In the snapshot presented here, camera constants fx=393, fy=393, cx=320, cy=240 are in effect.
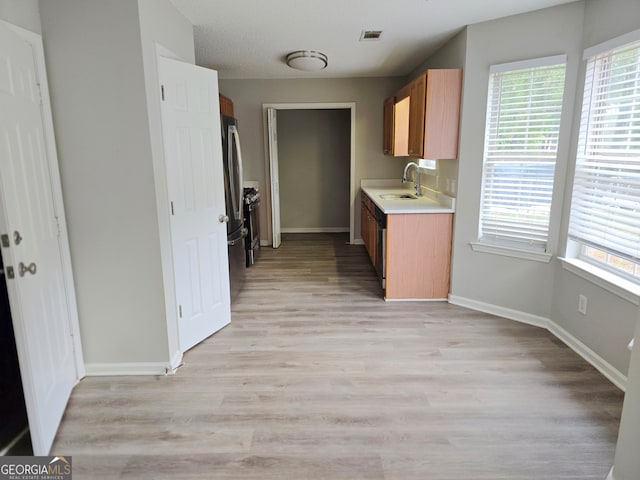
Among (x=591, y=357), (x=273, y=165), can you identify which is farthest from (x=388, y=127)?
(x=591, y=357)

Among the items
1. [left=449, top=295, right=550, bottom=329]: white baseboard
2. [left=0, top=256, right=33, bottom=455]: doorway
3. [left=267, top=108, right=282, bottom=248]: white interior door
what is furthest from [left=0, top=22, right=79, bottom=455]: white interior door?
[left=267, top=108, right=282, bottom=248]: white interior door

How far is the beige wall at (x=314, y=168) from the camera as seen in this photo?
23.1ft

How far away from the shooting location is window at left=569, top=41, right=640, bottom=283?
7.92 feet

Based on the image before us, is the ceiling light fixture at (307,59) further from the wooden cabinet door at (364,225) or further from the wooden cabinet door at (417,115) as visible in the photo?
the wooden cabinet door at (364,225)

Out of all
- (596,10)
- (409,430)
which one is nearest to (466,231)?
(596,10)

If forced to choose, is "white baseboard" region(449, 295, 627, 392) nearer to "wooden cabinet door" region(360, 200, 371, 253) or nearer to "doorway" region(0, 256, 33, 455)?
"wooden cabinet door" region(360, 200, 371, 253)

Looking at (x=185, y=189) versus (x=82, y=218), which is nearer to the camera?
(x=82, y=218)

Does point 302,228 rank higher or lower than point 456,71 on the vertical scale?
lower

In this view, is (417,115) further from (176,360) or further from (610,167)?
(176,360)

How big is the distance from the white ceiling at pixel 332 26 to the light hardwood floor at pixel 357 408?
2497 mm

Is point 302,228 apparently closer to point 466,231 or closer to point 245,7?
point 466,231

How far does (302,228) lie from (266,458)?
18.4ft

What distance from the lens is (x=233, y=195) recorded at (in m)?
3.76

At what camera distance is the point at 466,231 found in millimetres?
3660
